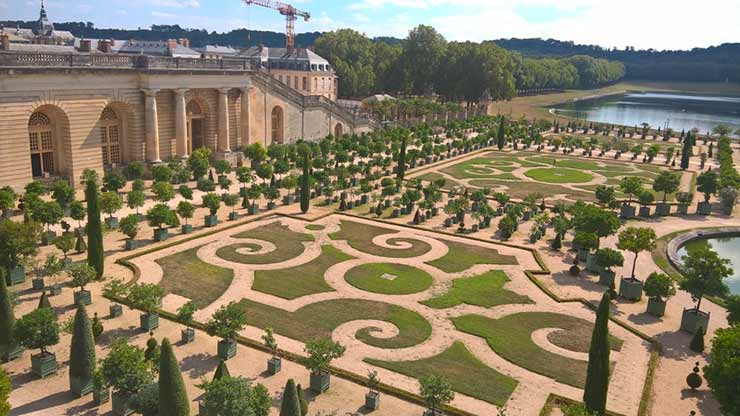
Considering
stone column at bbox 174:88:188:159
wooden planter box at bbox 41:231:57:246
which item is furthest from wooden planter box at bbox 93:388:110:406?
stone column at bbox 174:88:188:159

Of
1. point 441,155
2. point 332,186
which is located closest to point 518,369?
point 332,186

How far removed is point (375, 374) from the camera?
2366 cm

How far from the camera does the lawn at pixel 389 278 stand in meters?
35.2

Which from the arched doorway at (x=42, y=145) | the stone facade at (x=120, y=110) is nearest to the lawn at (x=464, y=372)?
the stone facade at (x=120, y=110)

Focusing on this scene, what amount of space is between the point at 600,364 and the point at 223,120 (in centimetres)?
5525

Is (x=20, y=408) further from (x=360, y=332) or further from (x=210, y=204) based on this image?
(x=210, y=204)

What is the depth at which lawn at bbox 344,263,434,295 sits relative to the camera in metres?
35.2

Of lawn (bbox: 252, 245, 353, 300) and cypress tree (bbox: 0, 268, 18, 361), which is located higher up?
cypress tree (bbox: 0, 268, 18, 361)

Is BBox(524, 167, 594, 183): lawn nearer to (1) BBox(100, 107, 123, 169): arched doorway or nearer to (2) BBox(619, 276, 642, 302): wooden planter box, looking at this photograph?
(2) BBox(619, 276, 642, 302): wooden planter box

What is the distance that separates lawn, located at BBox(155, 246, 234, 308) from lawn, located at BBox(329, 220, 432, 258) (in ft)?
32.7

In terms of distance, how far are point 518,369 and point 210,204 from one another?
27.2 metres

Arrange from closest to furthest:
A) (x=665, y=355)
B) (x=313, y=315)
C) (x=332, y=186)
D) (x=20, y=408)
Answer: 1. (x=20, y=408)
2. (x=665, y=355)
3. (x=313, y=315)
4. (x=332, y=186)

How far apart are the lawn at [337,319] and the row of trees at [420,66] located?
10463 cm

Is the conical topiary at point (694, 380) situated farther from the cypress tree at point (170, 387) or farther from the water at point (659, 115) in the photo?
the water at point (659, 115)
